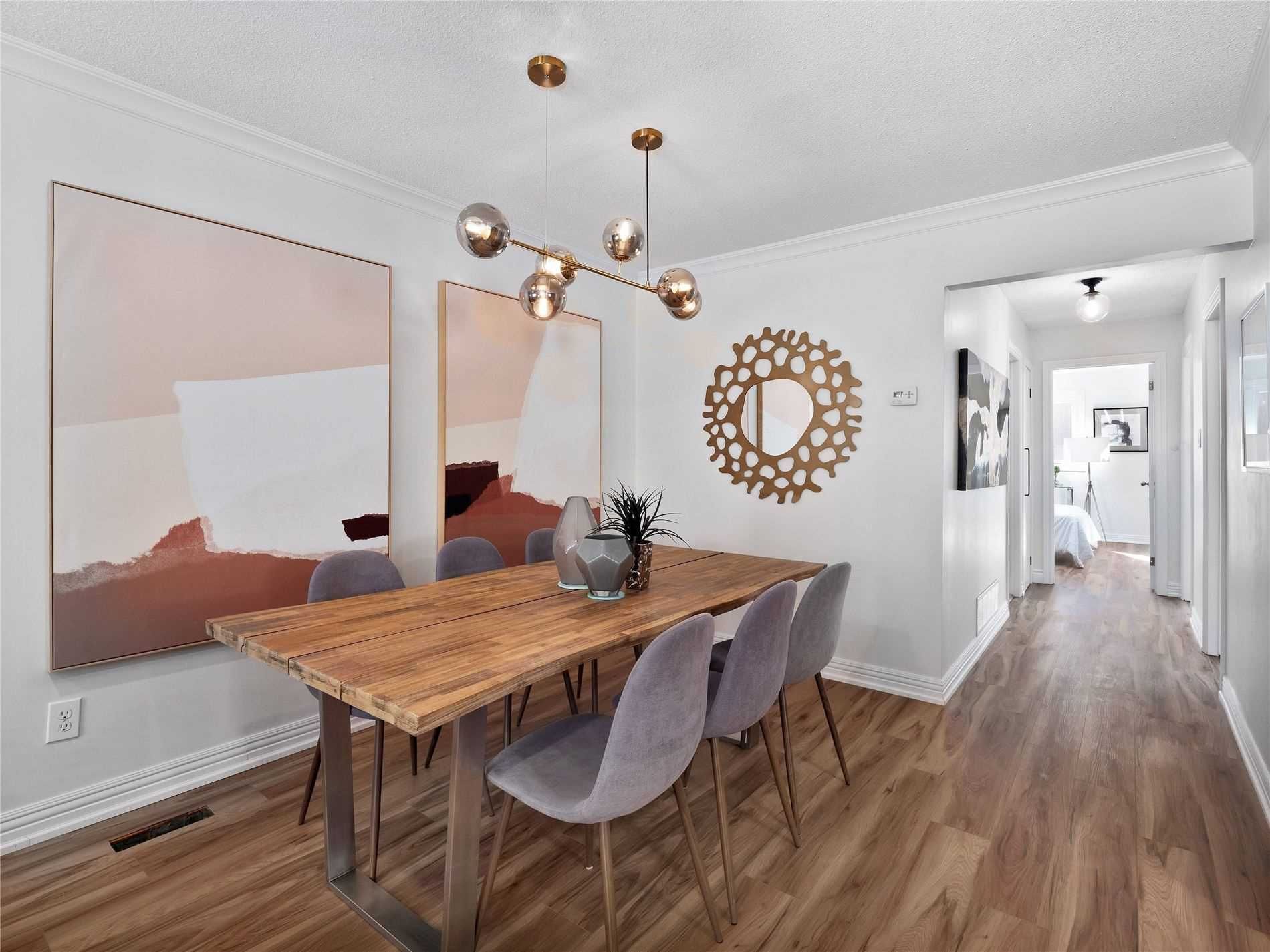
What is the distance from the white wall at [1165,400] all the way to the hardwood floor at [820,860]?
3274 millimetres

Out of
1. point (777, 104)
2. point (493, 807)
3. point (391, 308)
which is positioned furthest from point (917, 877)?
point (391, 308)

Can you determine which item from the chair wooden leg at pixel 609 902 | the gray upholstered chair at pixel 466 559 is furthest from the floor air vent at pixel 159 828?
the chair wooden leg at pixel 609 902

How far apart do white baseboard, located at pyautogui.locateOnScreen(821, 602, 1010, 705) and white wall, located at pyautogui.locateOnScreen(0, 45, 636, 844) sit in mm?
2333

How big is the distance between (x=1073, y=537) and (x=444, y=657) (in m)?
7.80

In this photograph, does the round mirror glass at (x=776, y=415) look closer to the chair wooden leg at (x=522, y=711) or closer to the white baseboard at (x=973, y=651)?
the white baseboard at (x=973, y=651)

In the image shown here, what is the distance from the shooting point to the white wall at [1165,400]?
18.1 ft

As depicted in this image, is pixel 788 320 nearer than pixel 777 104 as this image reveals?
No

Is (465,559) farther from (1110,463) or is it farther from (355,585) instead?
(1110,463)

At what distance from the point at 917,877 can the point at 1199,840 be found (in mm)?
988

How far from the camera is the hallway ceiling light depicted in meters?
4.39

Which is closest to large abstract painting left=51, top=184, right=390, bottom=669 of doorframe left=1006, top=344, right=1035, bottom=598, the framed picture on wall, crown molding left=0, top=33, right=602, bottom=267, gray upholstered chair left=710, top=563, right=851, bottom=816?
crown molding left=0, top=33, right=602, bottom=267

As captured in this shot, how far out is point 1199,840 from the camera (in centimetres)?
206

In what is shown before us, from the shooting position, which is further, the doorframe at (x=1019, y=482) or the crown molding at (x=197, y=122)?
the doorframe at (x=1019, y=482)

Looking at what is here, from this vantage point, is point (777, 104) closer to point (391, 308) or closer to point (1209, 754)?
point (391, 308)
